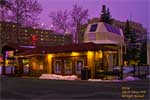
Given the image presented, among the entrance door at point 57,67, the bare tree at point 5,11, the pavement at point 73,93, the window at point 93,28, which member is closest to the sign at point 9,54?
the bare tree at point 5,11

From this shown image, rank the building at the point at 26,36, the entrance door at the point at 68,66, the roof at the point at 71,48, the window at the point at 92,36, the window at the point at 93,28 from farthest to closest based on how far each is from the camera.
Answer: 1. the building at the point at 26,36
2. the window at the point at 93,28
3. the window at the point at 92,36
4. the entrance door at the point at 68,66
5. the roof at the point at 71,48

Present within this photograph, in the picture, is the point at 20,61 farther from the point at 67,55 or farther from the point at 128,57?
the point at 128,57

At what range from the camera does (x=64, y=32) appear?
5912cm

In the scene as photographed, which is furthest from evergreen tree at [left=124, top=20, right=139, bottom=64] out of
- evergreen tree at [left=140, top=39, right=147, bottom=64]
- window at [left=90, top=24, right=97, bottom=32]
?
window at [left=90, top=24, right=97, bottom=32]

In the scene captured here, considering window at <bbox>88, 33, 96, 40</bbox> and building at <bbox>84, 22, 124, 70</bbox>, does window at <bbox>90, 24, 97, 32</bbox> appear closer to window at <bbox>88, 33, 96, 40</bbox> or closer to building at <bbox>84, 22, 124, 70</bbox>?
building at <bbox>84, 22, 124, 70</bbox>

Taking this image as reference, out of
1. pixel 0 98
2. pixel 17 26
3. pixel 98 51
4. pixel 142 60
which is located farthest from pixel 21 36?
pixel 0 98

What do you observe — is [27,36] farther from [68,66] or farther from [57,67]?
[68,66]

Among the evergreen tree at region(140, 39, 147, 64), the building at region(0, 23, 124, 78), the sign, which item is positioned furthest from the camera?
the evergreen tree at region(140, 39, 147, 64)

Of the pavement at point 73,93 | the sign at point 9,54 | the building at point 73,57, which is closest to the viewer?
the pavement at point 73,93

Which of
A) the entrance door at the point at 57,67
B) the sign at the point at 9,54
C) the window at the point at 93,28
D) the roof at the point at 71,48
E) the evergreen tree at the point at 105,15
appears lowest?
the entrance door at the point at 57,67

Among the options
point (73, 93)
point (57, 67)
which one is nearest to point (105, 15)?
point (57, 67)

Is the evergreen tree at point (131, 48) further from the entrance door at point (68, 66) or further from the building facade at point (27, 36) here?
the entrance door at point (68, 66)

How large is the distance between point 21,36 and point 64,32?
7.44 m

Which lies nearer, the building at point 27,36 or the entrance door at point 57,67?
the entrance door at point 57,67
